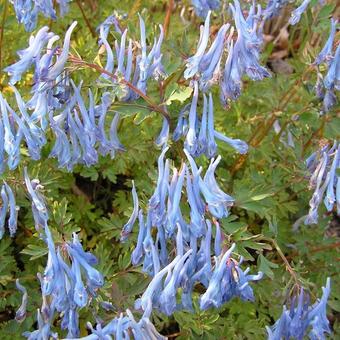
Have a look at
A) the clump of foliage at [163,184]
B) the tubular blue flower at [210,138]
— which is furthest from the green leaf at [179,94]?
the tubular blue flower at [210,138]

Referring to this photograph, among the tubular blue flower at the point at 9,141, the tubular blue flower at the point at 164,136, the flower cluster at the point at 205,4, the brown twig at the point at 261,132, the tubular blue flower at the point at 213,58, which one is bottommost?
the brown twig at the point at 261,132

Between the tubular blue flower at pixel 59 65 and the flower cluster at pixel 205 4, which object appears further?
the flower cluster at pixel 205 4

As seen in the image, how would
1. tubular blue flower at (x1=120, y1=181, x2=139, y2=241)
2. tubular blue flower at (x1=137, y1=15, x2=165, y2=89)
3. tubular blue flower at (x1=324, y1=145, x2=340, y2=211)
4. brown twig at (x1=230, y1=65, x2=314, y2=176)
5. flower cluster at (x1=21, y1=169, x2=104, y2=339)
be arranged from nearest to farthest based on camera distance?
flower cluster at (x1=21, y1=169, x2=104, y2=339)
tubular blue flower at (x1=120, y1=181, x2=139, y2=241)
tubular blue flower at (x1=137, y1=15, x2=165, y2=89)
tubular blue flower at (x1=324, y1=145, x2=340, y2=211)
brown twig at (x1=230, y1=65, x2=314, y2=176)

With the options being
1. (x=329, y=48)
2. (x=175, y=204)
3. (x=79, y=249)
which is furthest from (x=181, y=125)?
(x=329, y=48)

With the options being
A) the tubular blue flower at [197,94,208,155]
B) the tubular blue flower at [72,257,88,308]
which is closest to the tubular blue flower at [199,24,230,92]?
the tubular blue flower at [197,94,208,155]

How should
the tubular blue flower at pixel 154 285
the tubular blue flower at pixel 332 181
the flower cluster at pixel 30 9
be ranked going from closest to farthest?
the tubular blue flower at pixel 154 285 → the tubular blue flower at pixel 332 181 → the flower cluster at pixel 30 9

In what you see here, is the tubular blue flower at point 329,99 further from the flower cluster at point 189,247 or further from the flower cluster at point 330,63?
the flower cluster at point 189,247

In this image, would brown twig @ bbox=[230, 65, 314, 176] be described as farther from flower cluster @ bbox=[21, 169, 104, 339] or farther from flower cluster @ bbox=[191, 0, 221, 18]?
flower cluster @ bbox=[21, 169, 104, 339]

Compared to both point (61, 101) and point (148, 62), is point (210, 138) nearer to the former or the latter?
point (148, 62)
